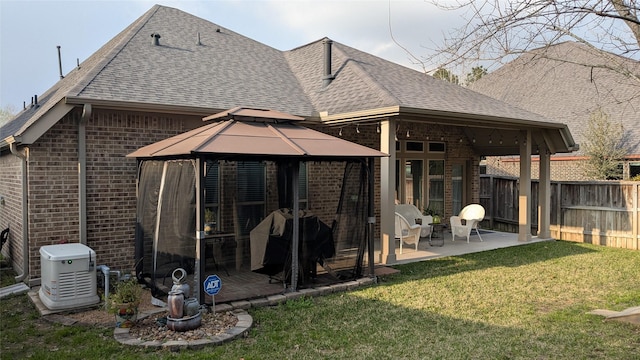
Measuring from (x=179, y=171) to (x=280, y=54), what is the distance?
7744mm

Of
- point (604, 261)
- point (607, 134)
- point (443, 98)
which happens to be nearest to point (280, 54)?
point (443, 98)

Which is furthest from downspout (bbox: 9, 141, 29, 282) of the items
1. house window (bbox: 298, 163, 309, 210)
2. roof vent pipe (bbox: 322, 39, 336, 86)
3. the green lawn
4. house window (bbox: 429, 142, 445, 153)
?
house window (bbox: 429, 142, 445, 153)

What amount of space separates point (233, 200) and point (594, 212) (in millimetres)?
9330

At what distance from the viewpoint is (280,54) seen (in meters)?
13.1

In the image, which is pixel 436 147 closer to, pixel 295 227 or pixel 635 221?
pixel 635 221

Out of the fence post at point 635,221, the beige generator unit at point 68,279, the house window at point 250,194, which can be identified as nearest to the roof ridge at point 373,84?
the house window at point 250,194

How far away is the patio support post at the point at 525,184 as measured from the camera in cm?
1120

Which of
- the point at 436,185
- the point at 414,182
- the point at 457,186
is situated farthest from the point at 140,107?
the point at 457,186

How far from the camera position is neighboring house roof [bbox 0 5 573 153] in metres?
7.62

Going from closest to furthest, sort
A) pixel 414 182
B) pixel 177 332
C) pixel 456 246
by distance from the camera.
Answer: pixel 177 332 → pixel 456 246 → pixel 414 182

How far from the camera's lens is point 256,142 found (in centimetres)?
621

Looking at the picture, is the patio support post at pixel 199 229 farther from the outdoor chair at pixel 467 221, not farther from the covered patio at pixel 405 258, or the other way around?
the outdoor chair at pixel 467 221

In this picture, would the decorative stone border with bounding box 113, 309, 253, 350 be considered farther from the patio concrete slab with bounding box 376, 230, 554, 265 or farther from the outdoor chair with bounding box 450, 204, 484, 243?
the outdoor chair with bounding box 450, 204, 484, 243

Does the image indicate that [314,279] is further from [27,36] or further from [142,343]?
[27,36]
